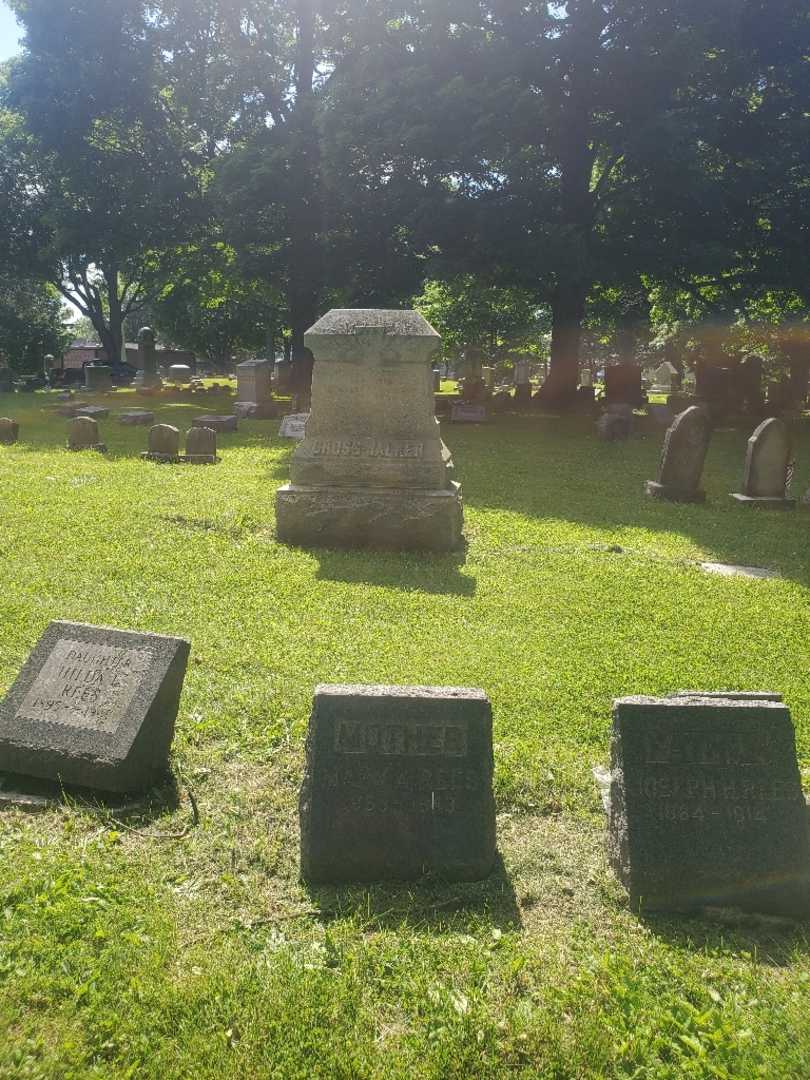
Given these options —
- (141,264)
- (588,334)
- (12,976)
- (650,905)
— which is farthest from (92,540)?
(588,334)

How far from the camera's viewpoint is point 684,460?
12078mm

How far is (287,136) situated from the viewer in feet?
74.9

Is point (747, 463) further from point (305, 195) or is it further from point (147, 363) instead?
point (147, 363)

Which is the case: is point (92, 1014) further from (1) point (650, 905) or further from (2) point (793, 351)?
(2) point (793, 351)

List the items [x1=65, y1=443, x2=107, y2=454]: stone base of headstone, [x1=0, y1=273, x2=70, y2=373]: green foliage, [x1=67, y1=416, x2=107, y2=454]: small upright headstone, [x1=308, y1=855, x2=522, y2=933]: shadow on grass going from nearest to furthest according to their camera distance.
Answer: [x1=308, y1=855, x2=522, y2=933]: shadow on grass < [x1=65, y1=443, x2=107, y2=454]: stone base of headstone < [x1=67, y1=416, x2=107, y2=454]: small upright headstone < [x1=0, y1=273, x2=70, y2=373]: green foliage

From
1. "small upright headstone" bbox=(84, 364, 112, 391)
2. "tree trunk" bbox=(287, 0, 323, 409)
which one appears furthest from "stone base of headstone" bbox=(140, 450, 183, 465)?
"small upright headstone" bbox=(84, 364, 112, 391)

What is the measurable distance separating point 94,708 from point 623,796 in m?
2.47

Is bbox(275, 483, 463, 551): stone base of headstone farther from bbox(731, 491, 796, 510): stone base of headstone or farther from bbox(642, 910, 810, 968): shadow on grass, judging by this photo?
bbox(642, 910, 810, 968): shadow on grass

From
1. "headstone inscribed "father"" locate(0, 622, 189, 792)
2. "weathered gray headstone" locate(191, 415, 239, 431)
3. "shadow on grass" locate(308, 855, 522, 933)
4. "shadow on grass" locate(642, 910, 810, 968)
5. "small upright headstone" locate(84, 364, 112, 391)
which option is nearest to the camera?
"shadow on grass" locate(642, 910, 810, 968)

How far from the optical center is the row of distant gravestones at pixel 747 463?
12.0 metres

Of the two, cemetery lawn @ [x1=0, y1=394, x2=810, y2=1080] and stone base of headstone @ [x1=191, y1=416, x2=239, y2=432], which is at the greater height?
stone base of headstone @ [x1=191, y1=416, x2=239, y2=432]

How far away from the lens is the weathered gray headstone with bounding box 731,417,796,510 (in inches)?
472

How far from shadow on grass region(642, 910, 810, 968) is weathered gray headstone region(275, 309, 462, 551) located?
569 centimetres

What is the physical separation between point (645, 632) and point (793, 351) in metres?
23.4
